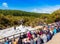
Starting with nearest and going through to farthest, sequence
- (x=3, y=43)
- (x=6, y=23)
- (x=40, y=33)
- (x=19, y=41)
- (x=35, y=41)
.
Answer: (x=3, y=43)
(x=19, y=41)
(x=35, y=41)
(x=40, y=33)
(x=6, y=23)

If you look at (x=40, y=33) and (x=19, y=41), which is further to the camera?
(x=40, y=33)

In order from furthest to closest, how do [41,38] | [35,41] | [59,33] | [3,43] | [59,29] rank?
[59,29] < [59,33] < [41,38] < [35,41] < [3,43]

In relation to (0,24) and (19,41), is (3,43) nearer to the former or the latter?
(19,41)

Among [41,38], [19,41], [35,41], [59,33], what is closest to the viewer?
[19,41]

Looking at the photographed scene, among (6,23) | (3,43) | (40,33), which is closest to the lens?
(3,43)

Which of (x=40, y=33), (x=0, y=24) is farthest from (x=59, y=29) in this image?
(x=0, y=24)

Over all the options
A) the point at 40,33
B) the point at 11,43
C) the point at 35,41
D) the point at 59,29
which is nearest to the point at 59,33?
the point at 59,29

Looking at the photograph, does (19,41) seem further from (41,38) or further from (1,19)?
(1,19)

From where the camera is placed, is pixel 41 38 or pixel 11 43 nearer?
pixel 11 43
